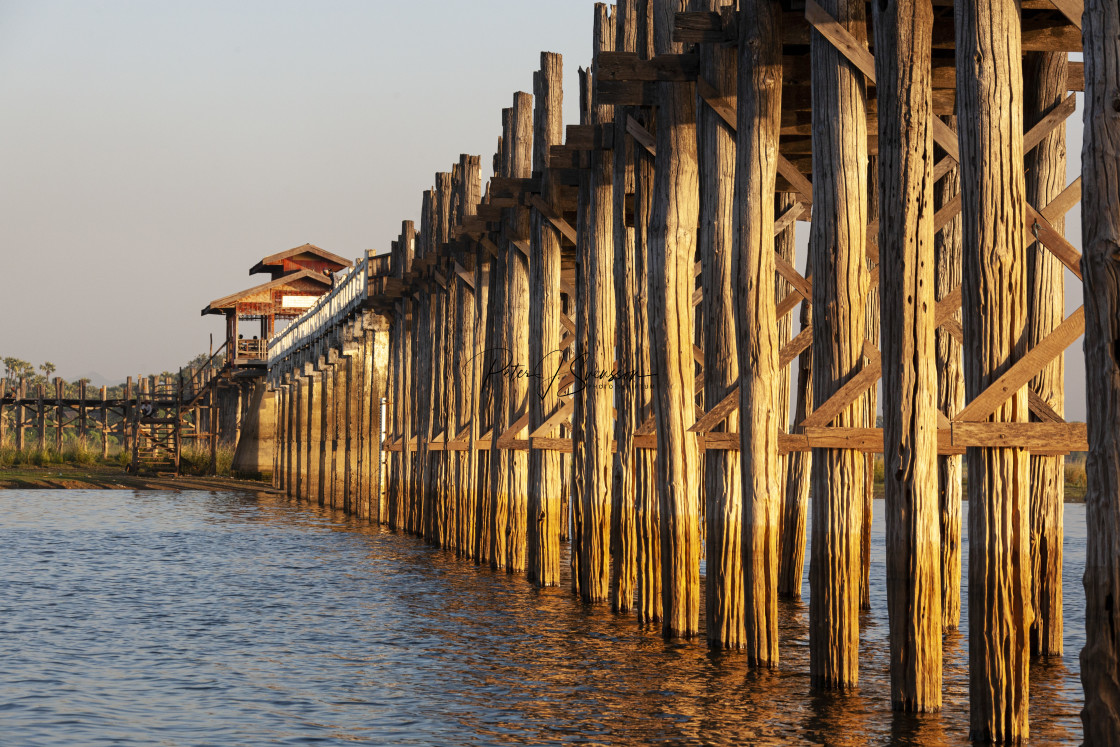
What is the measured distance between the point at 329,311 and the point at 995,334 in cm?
2474

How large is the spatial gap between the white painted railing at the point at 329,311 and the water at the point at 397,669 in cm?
906

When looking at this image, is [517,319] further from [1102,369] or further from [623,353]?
[1102,369]

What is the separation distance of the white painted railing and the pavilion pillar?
62.6 feet

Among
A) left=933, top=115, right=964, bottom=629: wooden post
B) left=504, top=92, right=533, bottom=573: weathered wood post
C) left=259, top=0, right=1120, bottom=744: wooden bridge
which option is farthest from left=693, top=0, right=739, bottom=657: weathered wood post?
left=504, top=92, right=533, bottom=573: weathered wood post

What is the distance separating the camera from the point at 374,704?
902cm

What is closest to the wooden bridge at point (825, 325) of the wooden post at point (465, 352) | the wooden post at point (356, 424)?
the wooden post at point (465, 352)

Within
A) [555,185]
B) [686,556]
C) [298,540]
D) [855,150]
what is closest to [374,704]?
[686,556]

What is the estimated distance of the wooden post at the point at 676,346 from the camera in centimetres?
1030

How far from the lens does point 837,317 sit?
773cm

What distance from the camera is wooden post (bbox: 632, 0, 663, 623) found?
11086 millimetres

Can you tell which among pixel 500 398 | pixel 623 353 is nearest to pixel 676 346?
pixel 623 353

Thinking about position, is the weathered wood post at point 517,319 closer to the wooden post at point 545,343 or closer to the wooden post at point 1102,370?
the wooden post at point 545,343

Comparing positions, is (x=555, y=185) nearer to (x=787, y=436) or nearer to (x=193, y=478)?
(x=787, y=436)

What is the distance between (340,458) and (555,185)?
18912mm
